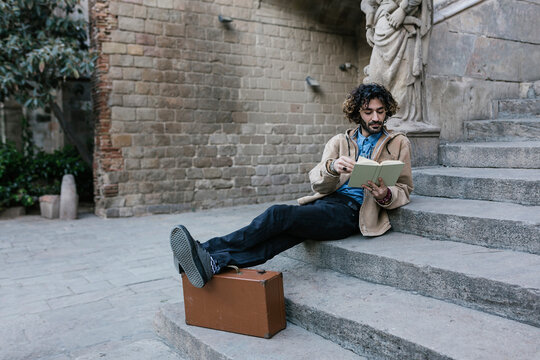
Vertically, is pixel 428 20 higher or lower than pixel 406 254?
higher

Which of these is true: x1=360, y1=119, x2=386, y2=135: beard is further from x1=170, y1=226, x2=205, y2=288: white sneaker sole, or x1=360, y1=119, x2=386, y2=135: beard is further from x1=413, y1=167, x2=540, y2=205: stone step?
x1=170, y1=226, x2=205, y2=288: white sneaker sole

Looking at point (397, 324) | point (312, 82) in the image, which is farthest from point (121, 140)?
point (397, 324)

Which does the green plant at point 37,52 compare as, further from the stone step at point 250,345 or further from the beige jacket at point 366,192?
the stone step at point 250,345

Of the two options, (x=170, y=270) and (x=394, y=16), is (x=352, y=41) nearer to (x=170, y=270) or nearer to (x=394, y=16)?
(x=394, y=16)

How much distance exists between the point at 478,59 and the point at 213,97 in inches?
203

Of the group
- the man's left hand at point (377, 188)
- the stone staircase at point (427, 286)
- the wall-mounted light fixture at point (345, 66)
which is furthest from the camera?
the wall-mounted light fixture at point (345, 66)

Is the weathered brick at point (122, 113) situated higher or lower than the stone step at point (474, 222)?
higher

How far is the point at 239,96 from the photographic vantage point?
9.22 metres

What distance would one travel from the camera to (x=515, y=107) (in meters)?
4.86

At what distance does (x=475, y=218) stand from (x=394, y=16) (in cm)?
217

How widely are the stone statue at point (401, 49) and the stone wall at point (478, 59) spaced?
0.24 metres

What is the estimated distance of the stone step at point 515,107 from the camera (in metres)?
Answer: 4.78

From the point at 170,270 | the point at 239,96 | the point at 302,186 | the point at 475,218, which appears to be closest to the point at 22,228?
the point at 170,270

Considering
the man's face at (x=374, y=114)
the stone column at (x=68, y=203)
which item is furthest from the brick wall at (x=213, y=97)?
the man's face at (x=374, y=114)
